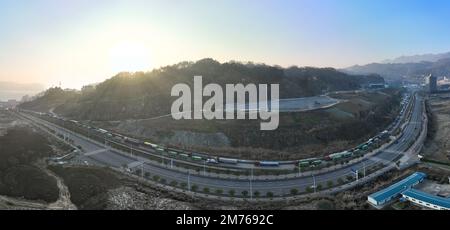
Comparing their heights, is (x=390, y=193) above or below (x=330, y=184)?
above

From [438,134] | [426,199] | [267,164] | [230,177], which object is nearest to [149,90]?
[267,164]

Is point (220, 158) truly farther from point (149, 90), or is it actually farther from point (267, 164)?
point (149, 90)

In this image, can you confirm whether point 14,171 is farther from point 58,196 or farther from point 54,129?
point 54,129

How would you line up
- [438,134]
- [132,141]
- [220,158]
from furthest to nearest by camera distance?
[438,134]
[132,141]
[220,158]

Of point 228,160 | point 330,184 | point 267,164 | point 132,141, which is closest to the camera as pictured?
point 330,184

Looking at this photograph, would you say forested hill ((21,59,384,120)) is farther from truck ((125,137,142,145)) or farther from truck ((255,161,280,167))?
truck ((255,161,280,167))

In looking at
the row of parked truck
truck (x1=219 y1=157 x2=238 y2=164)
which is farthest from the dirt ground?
truck (x1=219 y1=157 x2=238 y2=164)
